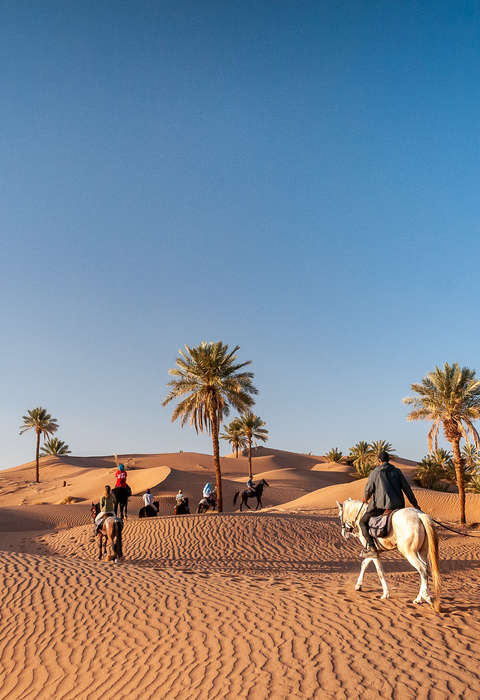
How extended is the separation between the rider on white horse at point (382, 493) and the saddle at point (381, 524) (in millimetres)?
84

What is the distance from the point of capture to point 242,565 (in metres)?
17.8

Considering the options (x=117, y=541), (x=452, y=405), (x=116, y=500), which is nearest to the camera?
(x=117, y=541)

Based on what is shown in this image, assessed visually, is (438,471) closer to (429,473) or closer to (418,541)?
(429,473)

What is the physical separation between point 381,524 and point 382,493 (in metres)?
0.53

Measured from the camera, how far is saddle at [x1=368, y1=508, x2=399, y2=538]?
881 cm

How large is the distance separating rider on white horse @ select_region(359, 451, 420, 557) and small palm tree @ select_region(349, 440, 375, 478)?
45141 millimetres

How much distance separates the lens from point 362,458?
201 feet

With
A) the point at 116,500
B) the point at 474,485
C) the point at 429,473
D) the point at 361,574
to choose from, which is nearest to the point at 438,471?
the point at 429,473

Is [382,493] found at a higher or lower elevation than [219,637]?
higher

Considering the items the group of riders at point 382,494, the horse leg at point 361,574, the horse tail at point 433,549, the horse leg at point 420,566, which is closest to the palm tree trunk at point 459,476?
the horse leg at point 361,574

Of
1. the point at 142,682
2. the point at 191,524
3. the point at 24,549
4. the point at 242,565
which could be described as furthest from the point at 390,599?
the point at 24,549

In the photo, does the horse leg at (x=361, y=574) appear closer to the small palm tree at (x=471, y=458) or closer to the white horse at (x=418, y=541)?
the white horse at (x=418, y=541)

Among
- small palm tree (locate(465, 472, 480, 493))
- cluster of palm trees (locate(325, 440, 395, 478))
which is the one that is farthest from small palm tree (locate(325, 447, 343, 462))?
small palm tree (locate(465, 472, 480, 493))

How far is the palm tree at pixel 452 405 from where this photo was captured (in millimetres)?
29234
